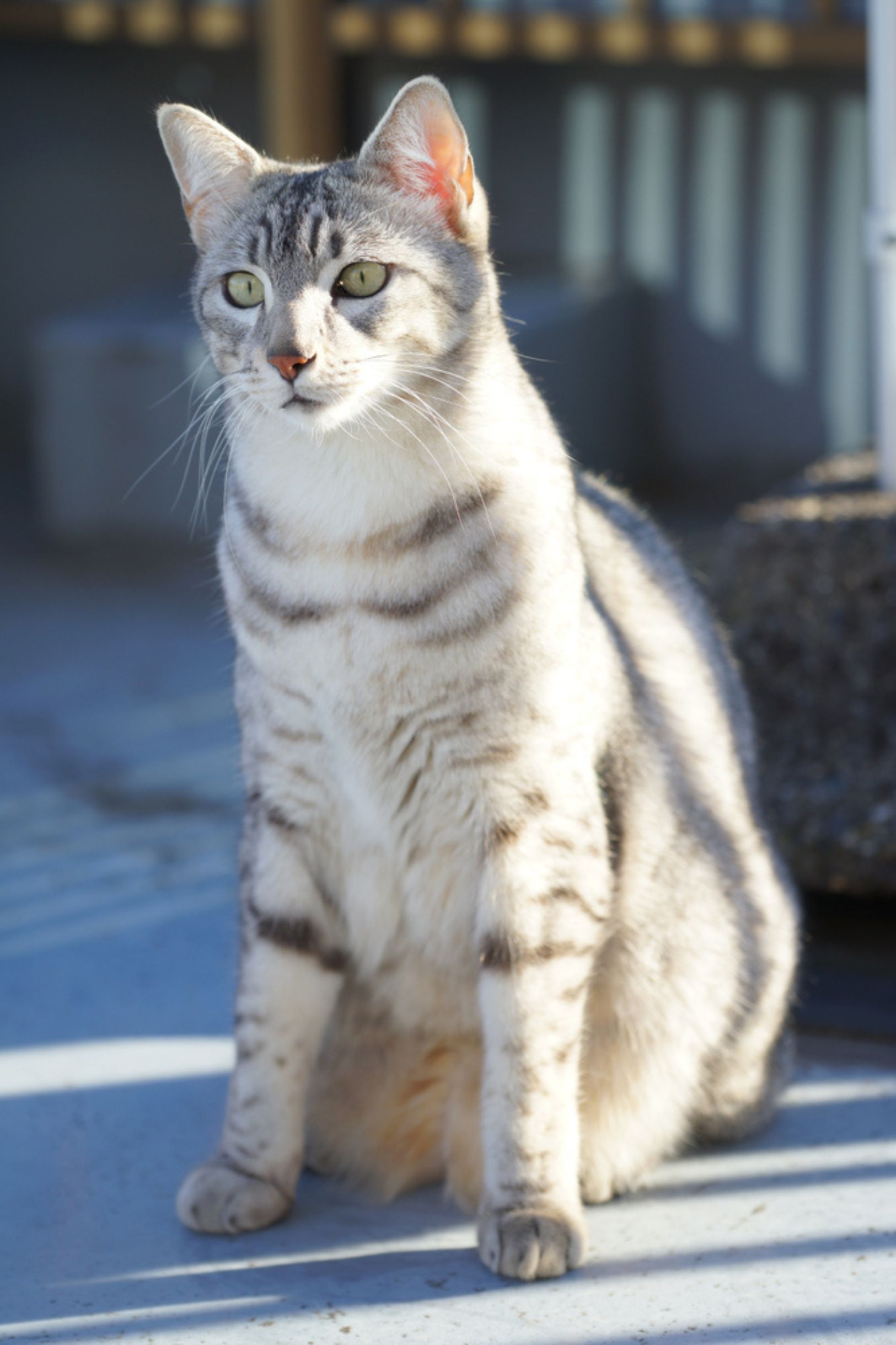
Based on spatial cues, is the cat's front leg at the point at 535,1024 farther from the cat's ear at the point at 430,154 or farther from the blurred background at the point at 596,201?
the blurred background at the point at 596,201

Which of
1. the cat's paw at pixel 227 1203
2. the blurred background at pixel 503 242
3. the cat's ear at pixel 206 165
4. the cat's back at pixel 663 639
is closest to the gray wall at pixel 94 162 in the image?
the blurred background at pixel 503 242

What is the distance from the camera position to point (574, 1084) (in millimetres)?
2082

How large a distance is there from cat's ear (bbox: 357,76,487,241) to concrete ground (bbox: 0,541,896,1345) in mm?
756

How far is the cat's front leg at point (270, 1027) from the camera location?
2145 mm

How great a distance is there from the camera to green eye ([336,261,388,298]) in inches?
76.7

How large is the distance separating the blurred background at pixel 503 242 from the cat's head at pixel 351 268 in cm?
246

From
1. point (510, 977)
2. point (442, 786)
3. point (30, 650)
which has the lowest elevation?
point (30, 650)

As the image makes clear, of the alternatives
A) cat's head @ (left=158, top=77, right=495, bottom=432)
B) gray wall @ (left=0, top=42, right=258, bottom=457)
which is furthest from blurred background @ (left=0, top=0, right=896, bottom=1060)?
cat's head @ (left=158, top=77, right=495, bottom=432)

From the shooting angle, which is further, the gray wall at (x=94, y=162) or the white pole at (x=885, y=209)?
the gray wall at (x=94, y=162)

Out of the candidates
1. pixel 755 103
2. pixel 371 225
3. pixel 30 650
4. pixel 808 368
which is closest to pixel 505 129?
pixel 755 103

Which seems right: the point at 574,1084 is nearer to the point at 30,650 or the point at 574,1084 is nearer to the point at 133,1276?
the point at 133,1276

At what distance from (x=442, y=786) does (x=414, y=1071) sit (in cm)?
48

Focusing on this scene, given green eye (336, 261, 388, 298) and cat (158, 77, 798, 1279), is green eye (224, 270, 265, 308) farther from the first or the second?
green eye (336, 261, 388, 298)

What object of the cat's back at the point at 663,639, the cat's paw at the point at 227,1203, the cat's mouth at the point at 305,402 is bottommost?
the cat's paw at the point at 227,1203
